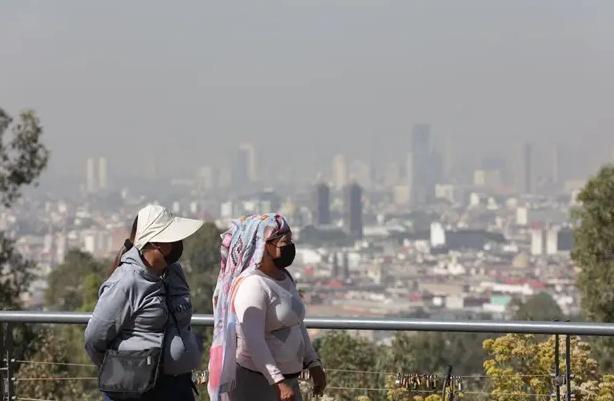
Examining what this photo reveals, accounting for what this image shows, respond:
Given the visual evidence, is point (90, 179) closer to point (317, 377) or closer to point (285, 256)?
point (317, 377)

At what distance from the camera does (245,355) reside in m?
4.46

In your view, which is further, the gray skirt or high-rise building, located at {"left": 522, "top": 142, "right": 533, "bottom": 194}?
high-rise building, located at {"left": 522, "top": 142, "right": 533, "bottom": 194}

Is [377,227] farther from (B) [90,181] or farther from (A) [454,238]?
(B) [90,181]

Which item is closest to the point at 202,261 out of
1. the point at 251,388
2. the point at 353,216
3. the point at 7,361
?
the point at 7,361

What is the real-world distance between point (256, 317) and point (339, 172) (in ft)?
602

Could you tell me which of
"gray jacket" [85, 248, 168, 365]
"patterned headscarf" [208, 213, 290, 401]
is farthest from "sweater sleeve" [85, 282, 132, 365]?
"patterned headscarf" [208, 213, 290, 401]

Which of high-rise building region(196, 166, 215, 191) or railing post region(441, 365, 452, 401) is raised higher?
high-rise building region(196, 166, 215, 191)

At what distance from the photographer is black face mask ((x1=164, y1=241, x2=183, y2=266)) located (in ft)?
14.3

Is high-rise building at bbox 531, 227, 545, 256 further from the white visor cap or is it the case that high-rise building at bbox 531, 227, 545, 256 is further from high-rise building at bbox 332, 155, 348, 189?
the white visor cap

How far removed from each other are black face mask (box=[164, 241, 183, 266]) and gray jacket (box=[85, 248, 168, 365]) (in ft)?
0.23

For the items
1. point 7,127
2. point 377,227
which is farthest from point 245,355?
point 377,227

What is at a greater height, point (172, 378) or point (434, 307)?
point (172, 378)

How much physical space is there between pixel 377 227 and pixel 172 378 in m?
158

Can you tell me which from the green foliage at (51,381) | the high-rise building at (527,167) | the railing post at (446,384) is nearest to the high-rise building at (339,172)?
the high-rise building at (527,167)
